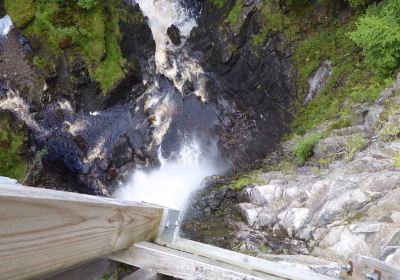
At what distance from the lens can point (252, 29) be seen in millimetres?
13133

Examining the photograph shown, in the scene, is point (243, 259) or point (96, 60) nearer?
point (243, 259)

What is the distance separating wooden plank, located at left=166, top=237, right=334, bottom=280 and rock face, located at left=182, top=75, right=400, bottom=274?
273cm

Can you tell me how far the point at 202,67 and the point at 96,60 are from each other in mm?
3572

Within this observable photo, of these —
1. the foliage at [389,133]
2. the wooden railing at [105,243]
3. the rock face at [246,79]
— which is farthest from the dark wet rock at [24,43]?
the wooden railing at [105,243]

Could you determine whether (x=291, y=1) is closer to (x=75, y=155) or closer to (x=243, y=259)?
(x=75, y=155)

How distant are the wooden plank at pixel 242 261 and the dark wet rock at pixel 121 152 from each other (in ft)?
34.4

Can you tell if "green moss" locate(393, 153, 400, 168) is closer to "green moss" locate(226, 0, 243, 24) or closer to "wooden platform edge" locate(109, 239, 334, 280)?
"wooden platform edge" locate(109, 239, 334, 280)

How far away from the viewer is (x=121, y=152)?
12.4 m

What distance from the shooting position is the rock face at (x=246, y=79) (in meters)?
12.5

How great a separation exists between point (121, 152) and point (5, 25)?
18.1 ft

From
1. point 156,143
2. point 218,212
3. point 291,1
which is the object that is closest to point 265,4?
point 291,1

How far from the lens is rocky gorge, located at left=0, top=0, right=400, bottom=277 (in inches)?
464

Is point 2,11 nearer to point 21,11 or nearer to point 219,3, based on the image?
point 21,11

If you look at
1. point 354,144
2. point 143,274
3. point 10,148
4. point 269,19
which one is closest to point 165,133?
point 10,148
